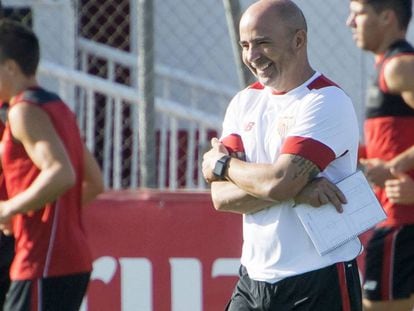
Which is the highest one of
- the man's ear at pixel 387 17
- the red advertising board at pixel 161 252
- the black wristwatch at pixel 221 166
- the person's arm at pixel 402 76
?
the man's ear at pixel 387 17

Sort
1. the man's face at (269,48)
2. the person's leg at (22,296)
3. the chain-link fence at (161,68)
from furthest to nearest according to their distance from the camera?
the chain-link fence at (161,68) < the person's leg at (22,296) < the man's face at (269,48)

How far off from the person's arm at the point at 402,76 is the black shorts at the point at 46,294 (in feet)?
5.45

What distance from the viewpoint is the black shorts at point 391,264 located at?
683 centimetres

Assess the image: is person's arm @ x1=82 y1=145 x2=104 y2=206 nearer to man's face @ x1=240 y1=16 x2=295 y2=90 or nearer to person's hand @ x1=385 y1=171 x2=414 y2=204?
person's hand @ x1=385 y1=171 x2=414 y2=204

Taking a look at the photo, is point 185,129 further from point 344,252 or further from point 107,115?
point 344,252

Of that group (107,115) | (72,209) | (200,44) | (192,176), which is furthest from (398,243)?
(200,44)

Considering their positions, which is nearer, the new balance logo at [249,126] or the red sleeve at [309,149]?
the red sleeve at [309,149]

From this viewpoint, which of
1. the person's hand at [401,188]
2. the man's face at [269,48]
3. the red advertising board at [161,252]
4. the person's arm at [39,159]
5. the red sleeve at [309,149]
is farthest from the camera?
the red advertising board at [161,252]

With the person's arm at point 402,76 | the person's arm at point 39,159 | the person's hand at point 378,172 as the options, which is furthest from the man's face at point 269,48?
the person's hand at point 378,172

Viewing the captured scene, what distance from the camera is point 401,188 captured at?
669 cm

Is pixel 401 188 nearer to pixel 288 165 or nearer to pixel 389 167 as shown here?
pixel 389 167

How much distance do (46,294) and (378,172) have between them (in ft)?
5.41

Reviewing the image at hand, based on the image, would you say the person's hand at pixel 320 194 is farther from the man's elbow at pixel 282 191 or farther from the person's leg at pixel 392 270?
the person's leg at pixel 392 270


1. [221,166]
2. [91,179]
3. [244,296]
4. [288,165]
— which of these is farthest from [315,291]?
[91,179]
